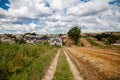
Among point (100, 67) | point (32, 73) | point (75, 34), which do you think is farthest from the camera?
point (75, 34)

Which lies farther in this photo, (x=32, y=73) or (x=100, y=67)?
(x=100, y=67)

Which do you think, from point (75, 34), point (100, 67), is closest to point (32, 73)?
point (100, 67)

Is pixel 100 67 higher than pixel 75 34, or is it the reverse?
pixel 75 34

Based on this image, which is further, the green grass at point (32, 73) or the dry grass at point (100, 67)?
the dry grass at point (100, 67)

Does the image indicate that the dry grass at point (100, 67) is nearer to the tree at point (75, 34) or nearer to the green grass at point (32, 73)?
Answer: the green grass at point (32, 73)

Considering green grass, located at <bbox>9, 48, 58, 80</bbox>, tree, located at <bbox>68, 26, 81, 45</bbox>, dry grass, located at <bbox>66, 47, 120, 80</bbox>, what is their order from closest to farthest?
1. green grass, located at <bbox>9, 48, 58, 80</bbox>
2. dry grass, located at <bbox>66, 47, 120, 80</bbox>
3. tree, located at <bbox>68, 26, 81, 45</bbox>

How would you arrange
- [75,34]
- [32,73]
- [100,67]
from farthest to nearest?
[75,34] → [100,67] → [32,73]

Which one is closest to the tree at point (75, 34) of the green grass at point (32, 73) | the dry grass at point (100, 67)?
the dry grass at point (100, 67)

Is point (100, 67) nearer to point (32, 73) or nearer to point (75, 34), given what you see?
point (32, 73)

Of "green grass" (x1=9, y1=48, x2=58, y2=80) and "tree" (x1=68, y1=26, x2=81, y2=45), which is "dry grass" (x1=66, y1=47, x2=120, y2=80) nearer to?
"green grass" (x1=9, y1=48, x2=58, y2=80)

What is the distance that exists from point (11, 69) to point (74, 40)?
10979 centimetres

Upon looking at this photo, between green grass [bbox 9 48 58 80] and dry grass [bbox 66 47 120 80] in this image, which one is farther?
dry grass [bbox 66 47 120 80]

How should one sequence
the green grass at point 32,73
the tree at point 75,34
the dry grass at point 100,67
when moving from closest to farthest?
1. the green grass at point 32,73
2. the dry grass at point 100,67
3. the tree at point 75,34

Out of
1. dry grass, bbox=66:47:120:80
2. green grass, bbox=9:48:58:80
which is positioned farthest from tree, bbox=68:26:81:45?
green grass, bbox=9:48:58:80
